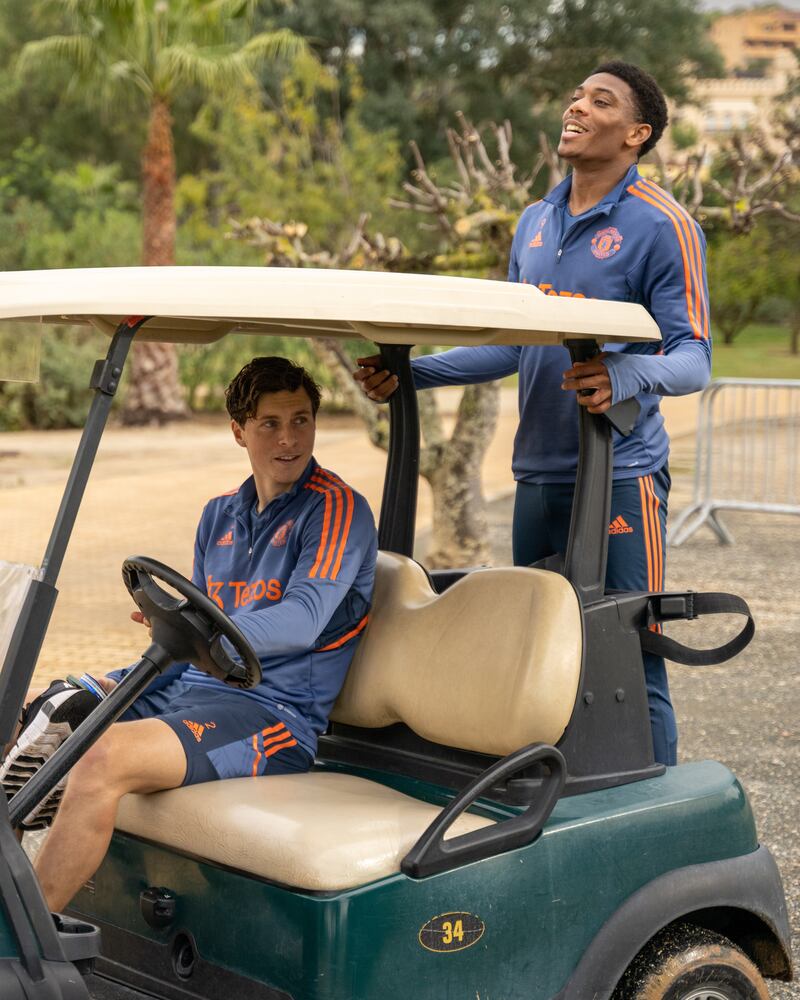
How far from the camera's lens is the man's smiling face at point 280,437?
274 cm

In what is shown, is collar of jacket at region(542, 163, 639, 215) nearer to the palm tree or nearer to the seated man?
the seated man

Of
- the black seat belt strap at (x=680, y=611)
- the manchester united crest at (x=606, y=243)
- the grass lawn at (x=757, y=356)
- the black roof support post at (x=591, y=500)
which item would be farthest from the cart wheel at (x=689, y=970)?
Answer: the grass lawn at (x=757, y=356)

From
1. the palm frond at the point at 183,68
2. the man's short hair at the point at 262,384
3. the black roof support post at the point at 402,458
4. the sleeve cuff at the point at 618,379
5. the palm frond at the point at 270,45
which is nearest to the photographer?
the sleeve cuff at the point at 618,379

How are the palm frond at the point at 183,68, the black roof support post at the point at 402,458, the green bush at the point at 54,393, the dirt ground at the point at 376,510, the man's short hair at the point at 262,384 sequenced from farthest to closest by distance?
the palm frond at the point at 183,68
the green bush at the point at 54,393
the dirt ground at the point at 376,510
the black roof support post at the point at 402,458
the man's short hair at the point at 262,384

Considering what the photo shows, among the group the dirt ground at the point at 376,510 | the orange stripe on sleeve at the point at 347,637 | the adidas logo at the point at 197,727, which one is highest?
the orange stripe on sleeve at the point at 347,637

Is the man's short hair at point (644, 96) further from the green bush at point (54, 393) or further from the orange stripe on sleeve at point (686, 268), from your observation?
the green bush at point (54, 393)

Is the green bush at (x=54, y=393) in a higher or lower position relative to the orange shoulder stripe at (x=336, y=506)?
lower

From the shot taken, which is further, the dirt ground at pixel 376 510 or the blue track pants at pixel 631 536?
the dirt ground at pixel 376 510

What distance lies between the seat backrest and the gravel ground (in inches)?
47.5

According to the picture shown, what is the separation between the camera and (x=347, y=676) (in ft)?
9.30

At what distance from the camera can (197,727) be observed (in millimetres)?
2514

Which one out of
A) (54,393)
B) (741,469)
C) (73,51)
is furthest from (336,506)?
(73,51)

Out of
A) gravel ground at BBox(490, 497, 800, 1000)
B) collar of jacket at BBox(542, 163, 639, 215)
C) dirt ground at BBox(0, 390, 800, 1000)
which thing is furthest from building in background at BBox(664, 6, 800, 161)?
collar of jacket at BBox(542, 163, 639, 215)

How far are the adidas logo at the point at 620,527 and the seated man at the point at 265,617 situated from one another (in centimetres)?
49
